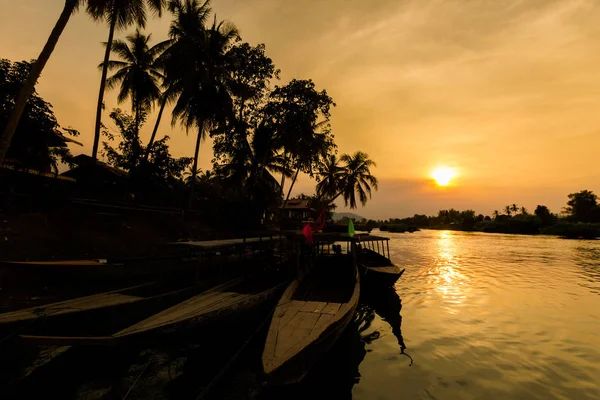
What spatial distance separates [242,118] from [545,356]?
27983 mm

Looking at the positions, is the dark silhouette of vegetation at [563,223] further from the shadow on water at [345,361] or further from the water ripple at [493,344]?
the shadow on water at [345,361]

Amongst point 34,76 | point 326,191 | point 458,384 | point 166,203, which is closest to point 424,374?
point 458,384

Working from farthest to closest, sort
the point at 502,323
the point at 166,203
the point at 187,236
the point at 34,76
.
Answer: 1. the point at 166,203
2. the point at 187,236
3. the point at 34,76
4. the point at 502,323

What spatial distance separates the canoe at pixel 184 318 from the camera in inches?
232

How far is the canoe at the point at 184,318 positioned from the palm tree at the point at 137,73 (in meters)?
23.1

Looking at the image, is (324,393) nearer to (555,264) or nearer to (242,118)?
(242,118)

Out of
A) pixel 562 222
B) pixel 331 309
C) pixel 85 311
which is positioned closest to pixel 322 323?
pixel 331 309

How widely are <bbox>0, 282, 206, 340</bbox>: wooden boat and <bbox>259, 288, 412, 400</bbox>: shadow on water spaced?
516 cm

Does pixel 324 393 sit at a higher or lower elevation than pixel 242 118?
lower

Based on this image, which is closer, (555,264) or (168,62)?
(168,62)

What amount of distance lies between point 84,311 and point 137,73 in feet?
86.8

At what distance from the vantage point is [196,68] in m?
25.6

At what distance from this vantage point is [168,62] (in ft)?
79.7

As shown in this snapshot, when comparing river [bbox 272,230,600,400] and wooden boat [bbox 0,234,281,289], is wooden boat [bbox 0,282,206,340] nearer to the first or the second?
wooden boat [bbox 0,234,281,289]
